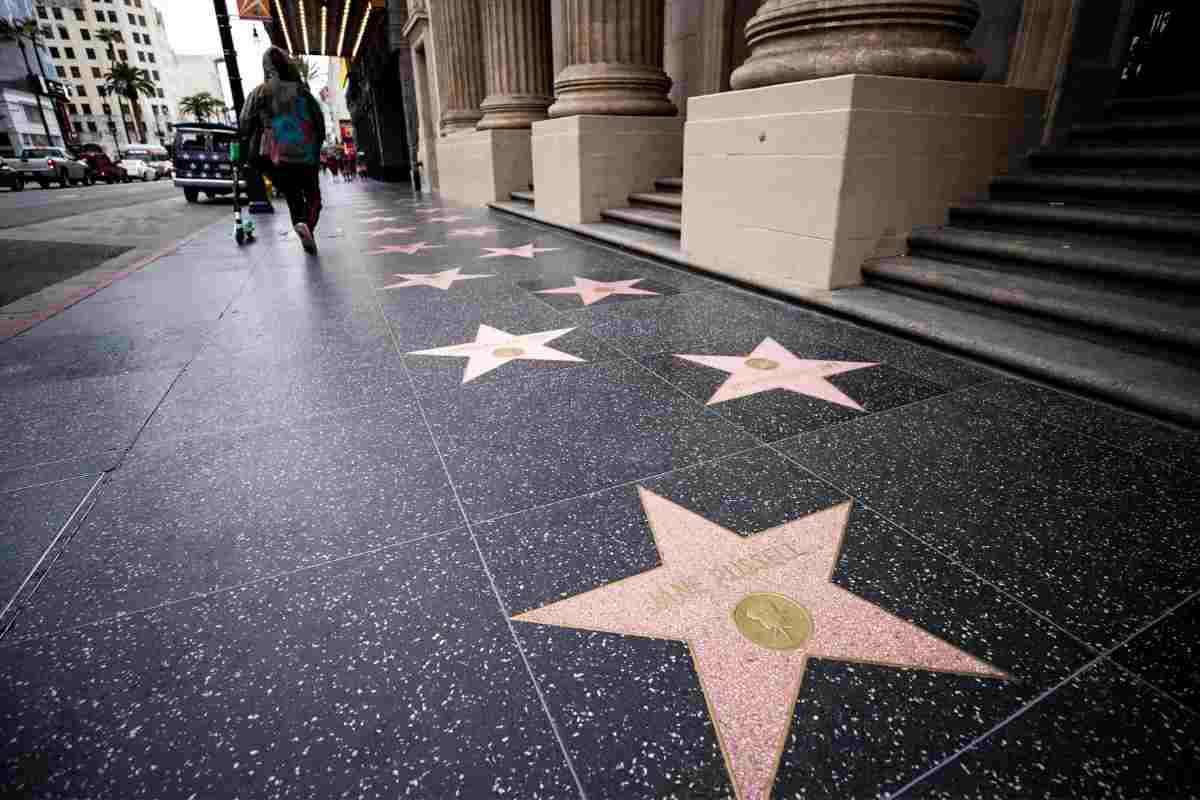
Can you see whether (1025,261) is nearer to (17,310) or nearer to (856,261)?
(856,261)

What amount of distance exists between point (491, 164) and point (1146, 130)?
969 centimetres

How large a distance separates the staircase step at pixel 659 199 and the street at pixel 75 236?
5.94 meters

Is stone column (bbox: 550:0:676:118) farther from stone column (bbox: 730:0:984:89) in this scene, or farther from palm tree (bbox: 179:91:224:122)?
palm tree (bbox: 179:91:224:122)

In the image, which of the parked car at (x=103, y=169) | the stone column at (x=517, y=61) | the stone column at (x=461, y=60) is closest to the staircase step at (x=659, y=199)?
the stone column at (x=517, y=61)

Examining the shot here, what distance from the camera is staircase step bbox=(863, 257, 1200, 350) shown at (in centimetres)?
269

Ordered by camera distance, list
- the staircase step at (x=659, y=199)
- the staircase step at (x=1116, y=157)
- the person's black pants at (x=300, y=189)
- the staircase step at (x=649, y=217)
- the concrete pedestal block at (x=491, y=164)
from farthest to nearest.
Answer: the concrete pedestal block at (x=491, y=164)
the staircase step at (x=659, y=199)
the staircase step at (x=649, y=217)
the person's black pants at (x=300, y=189)
the staircase step at (x=1116, y=157)

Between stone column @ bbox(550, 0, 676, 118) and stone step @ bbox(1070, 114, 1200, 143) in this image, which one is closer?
stone step @ bbox(1070, 114, 1200, 143)

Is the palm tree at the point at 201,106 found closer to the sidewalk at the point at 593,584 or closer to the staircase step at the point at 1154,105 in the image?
the staircase step at the point at 1154,105

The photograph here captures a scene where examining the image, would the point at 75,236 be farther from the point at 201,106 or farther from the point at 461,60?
the point at 201,106

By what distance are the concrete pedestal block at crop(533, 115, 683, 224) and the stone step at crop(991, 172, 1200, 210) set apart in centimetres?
445

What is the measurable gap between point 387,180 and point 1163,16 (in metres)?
28.9

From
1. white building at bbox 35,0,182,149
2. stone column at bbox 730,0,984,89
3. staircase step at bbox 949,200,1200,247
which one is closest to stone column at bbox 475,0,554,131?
stone column at bbox 730,0,984,89

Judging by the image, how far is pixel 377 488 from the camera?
1.99 metres

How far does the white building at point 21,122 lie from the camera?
5181cm
